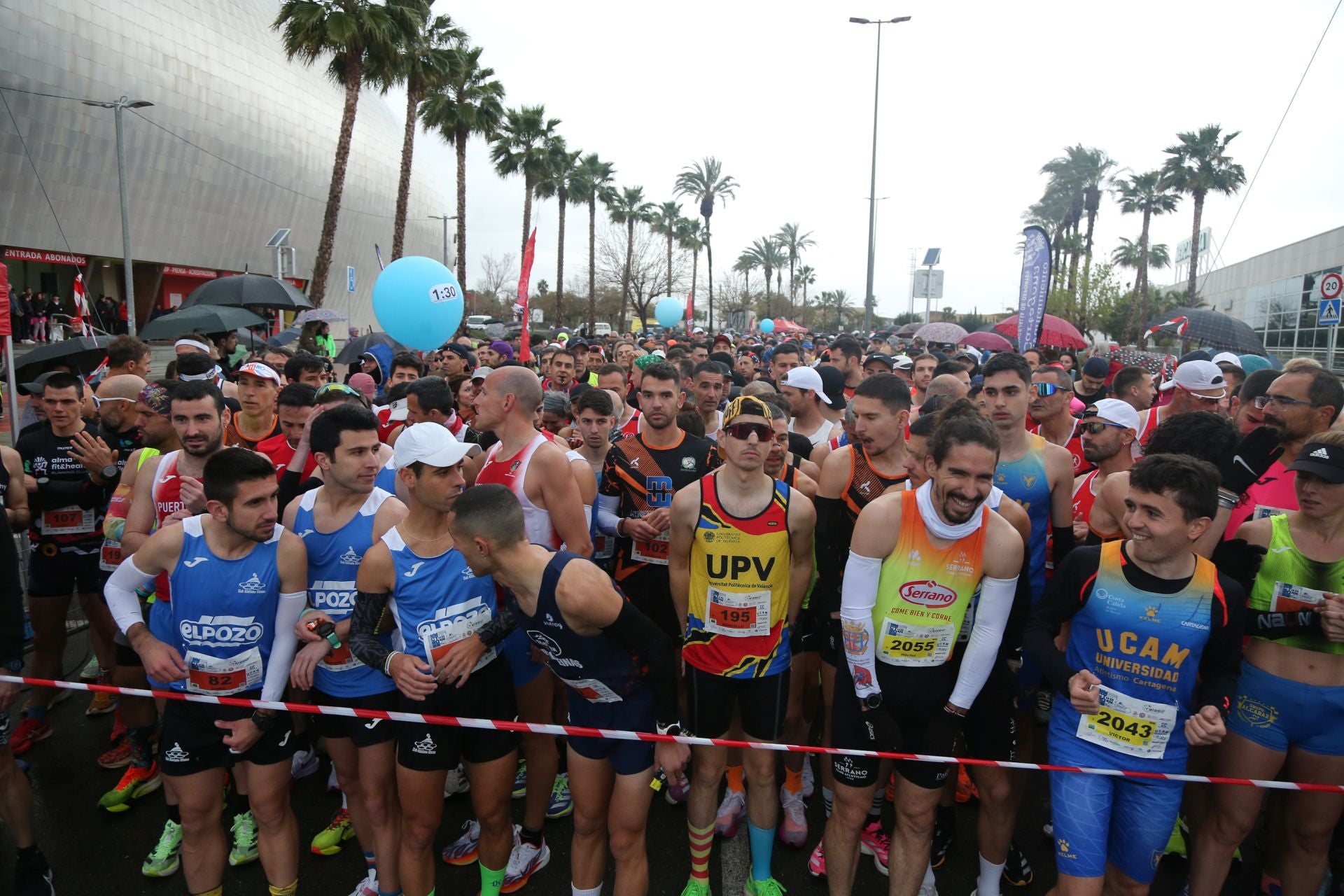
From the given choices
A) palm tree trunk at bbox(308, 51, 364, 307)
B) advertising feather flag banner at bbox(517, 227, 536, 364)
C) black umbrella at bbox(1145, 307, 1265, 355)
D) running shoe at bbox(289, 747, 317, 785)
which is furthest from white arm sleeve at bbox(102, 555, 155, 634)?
palm tree trunk at bbox(308, 51, 364, 307)

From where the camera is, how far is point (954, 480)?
3004 mm

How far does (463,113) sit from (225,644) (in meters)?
30.2

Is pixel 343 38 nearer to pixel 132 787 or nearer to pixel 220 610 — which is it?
pixel 132 787

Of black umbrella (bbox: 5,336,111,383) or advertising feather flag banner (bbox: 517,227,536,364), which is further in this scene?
advertising feather flag banner (bbox: 517,227,536,364)

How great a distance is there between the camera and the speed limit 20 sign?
34.3 feet

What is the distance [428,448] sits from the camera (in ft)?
10.2

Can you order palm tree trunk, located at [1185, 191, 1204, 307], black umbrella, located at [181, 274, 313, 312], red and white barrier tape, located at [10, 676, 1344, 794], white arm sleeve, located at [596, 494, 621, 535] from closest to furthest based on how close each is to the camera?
red and white barrier tape, located at [10, 676, 1344, 794]
white arm sleeve, located at [596, 494, 621, 535]
black umbrella, located at [181, 274, 313, 312]
palm tree trunk, located at [1185, 191, 1204, 307]

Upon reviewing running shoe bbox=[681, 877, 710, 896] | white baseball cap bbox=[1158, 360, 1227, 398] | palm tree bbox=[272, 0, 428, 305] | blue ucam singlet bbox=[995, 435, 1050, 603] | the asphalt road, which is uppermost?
palm tree bbox=[272, 0, 428, 305]

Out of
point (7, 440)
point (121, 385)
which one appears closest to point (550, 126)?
point (7, 440)

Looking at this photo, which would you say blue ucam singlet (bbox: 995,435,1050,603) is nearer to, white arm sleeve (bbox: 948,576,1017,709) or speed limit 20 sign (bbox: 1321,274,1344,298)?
white arm sleeve (bbox: 948,576,1017,709)

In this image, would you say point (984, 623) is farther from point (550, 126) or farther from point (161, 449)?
point (550, 126)

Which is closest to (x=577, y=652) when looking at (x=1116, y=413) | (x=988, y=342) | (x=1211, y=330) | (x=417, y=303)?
(x=1116, y=413)

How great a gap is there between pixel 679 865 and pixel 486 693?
4.84ft

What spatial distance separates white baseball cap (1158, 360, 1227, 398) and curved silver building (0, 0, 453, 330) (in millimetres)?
43164
